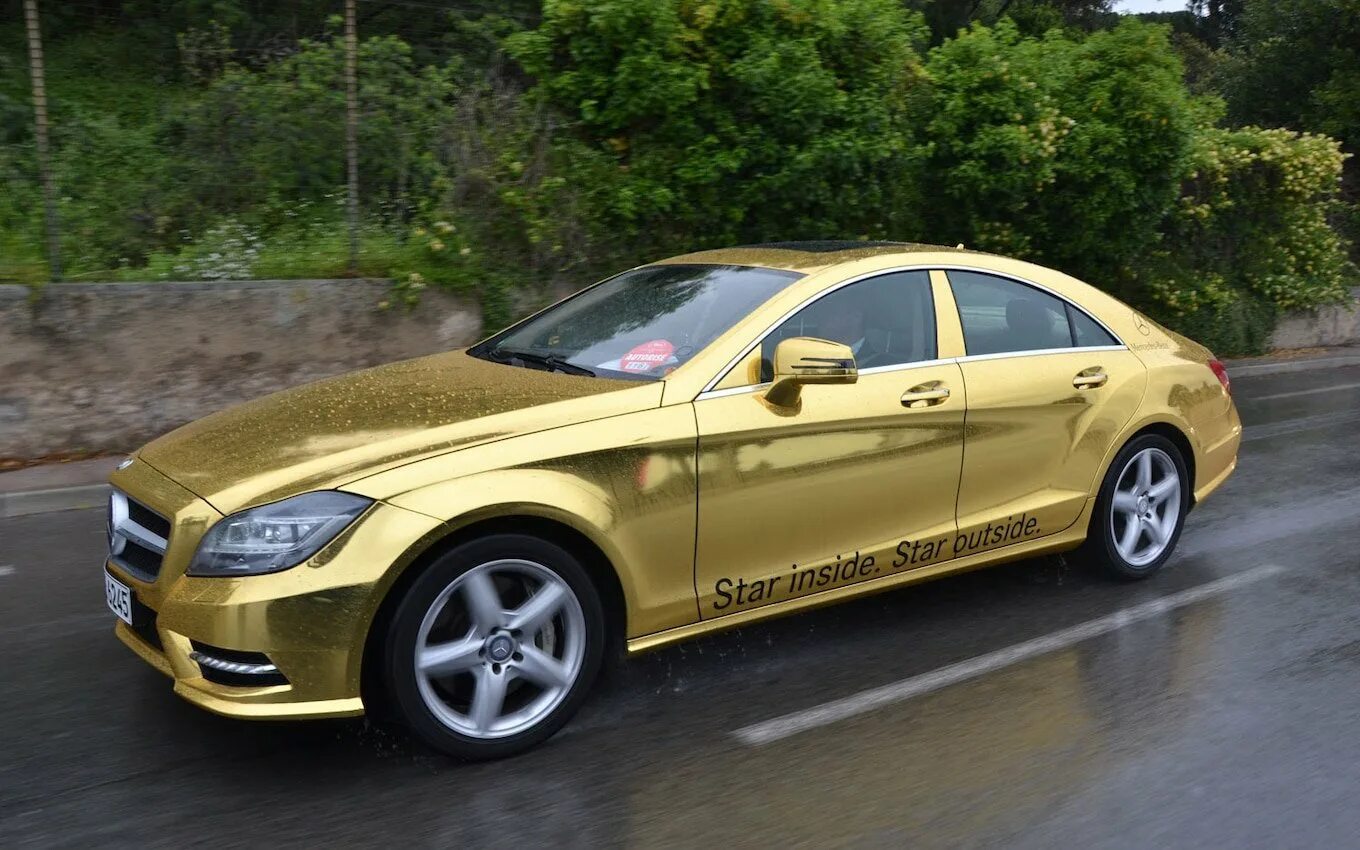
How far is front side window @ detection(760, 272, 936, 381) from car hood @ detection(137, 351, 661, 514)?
84 centimetres

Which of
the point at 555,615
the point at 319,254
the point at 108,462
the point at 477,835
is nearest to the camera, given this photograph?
the point at 477,835

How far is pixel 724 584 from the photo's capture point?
14.3ft

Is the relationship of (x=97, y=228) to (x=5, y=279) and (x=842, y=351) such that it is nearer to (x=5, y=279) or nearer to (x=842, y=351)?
(x=5, y=279)

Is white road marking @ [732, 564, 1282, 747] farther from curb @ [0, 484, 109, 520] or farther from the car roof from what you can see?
curb @ [0, 484, 109, 520]

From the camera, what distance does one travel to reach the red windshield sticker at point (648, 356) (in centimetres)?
455

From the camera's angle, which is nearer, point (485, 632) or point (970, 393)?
point (485, 632)

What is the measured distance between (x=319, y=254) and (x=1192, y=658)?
6.95m

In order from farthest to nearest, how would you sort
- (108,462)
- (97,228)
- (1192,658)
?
(97,228)
(108,462)
(1192,658)

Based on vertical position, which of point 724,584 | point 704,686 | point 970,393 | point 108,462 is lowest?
point 108,462

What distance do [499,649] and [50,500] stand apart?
4.69 m

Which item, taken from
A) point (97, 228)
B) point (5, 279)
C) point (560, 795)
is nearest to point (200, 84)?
point (97, 228)

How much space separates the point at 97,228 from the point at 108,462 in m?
1.76

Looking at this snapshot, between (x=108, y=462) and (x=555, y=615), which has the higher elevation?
(x=555, y=615)

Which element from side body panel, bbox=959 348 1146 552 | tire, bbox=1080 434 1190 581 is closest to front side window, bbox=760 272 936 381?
side body panel, bbox=959 348 1146 552
